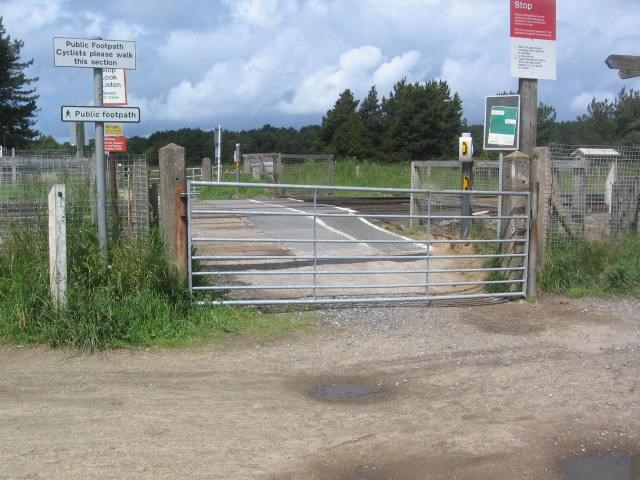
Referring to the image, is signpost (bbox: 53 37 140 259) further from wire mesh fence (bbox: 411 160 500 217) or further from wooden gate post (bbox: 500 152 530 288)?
wire mesh fence (bbox: 411 160 500 217)

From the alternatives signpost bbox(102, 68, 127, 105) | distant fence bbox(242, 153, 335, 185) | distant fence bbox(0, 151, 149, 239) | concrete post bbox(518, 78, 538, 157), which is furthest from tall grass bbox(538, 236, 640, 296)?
distant fence bbox(242, 153, 335, 185)

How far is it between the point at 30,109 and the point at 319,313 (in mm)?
46711

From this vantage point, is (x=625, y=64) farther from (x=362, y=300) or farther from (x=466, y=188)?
(x=362, y=300)

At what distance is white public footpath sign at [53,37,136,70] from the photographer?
776 cm

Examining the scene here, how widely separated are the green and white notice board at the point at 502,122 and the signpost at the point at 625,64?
2.02m

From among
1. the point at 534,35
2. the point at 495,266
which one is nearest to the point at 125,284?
the point at 495,266

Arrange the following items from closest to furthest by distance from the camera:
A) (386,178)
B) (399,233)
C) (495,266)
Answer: (495,266), (399,233), (386,178)

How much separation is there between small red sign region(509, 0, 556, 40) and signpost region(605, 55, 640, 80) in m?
1.35

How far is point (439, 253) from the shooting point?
516 inches

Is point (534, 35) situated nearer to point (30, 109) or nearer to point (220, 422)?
point (220, 422)

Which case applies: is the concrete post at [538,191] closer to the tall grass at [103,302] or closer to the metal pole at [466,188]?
the metal pole at [466,188]

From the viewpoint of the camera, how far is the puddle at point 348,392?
6152 mm

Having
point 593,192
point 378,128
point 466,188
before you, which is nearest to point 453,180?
point 466,188

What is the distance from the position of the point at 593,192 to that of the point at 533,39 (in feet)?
8.12
